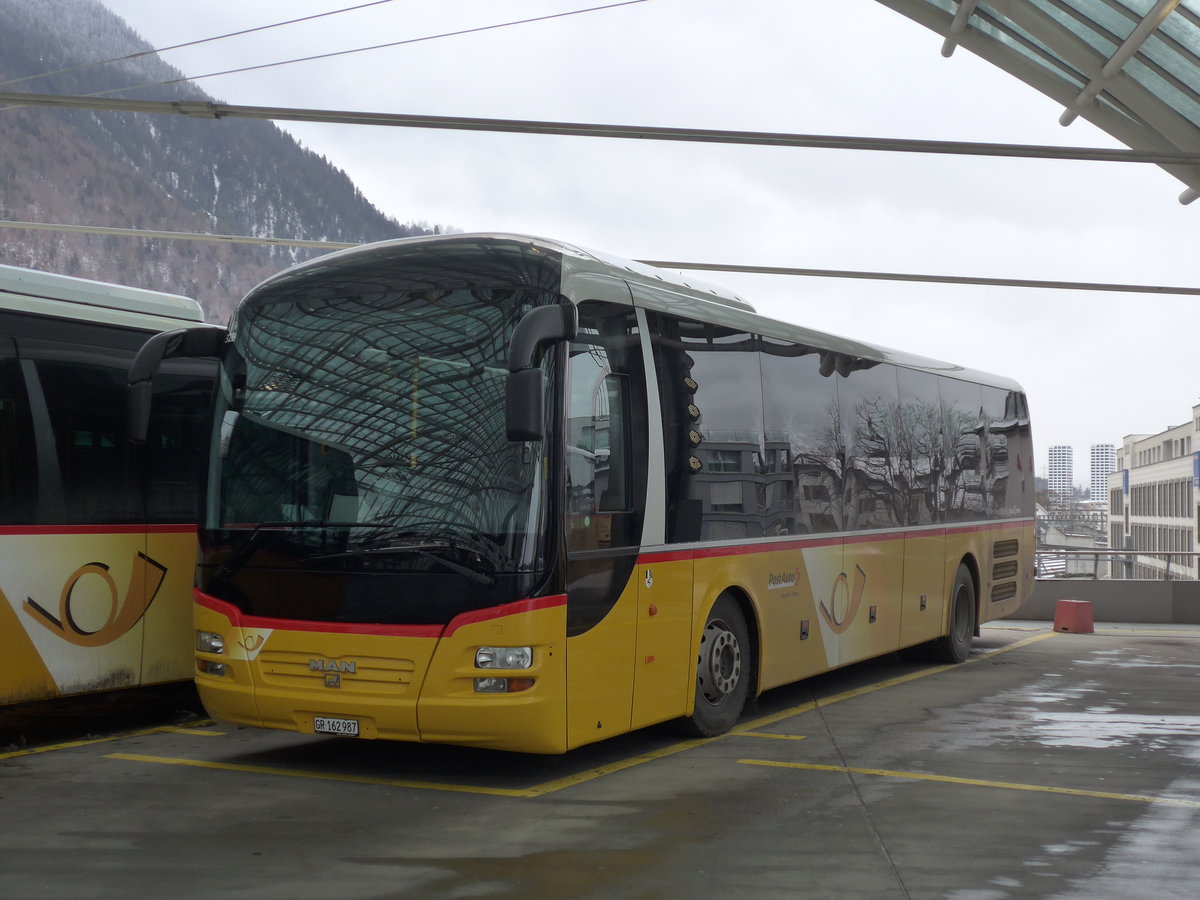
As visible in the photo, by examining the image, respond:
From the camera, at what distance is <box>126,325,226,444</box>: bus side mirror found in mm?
9227

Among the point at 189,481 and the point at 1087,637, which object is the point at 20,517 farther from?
the point at 1087,637

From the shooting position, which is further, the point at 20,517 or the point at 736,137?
the point at 736,137

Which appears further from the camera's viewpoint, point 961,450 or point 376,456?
point 961,450

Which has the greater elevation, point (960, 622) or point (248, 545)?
point (248, 545)

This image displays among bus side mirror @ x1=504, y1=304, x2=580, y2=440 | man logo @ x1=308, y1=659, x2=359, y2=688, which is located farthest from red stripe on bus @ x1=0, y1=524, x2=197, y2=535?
bus side mirror @ x1=504, y1=304, x2=580, y2=440

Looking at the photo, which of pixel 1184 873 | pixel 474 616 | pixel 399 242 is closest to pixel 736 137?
pixel 399 242

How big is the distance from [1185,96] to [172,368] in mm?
10615

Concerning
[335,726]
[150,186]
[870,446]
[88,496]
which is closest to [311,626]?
[335,726]

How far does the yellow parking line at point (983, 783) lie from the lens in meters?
8.15

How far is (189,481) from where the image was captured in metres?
10.8

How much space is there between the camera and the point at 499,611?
26.1 feet

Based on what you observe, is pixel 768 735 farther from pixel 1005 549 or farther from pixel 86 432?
pixel 1005 549

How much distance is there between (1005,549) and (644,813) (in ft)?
38.3

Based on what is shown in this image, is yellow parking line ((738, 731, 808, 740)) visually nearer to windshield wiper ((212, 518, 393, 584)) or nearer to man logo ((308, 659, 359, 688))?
man logo ((308, 659, 359, 688))
